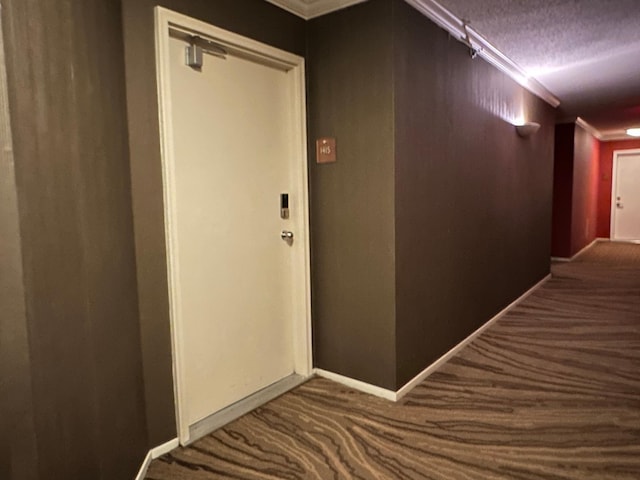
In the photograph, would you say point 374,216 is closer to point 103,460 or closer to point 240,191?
point 240,191

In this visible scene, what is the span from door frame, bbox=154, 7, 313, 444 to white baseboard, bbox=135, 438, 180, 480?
0.04 metres

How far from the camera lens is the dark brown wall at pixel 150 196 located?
6.32 ft

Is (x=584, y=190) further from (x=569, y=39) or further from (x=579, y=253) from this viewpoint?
(x=569, y=39)

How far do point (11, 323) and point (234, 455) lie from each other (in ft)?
4.25

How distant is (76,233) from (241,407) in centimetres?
150

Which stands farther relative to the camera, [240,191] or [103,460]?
[240,191]

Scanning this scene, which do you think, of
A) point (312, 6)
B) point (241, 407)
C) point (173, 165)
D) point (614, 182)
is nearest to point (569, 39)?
point (312, 6)

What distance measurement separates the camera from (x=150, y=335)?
→ 2.05m

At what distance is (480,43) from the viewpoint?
11.0 feet

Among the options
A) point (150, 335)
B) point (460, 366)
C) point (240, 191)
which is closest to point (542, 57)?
point (460, 366)

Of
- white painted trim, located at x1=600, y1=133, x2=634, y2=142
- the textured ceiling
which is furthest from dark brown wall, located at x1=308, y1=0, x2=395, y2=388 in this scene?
white painted trim, located at x1=600, y1=133, x2=634, y2=142

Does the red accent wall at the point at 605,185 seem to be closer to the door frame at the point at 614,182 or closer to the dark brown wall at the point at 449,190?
the door frame at the point at 614,182

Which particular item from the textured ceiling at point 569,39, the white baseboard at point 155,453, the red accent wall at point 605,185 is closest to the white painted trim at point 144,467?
the white baseboard at point 155,453

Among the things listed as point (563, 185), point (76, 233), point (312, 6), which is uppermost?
point (312, 6)
